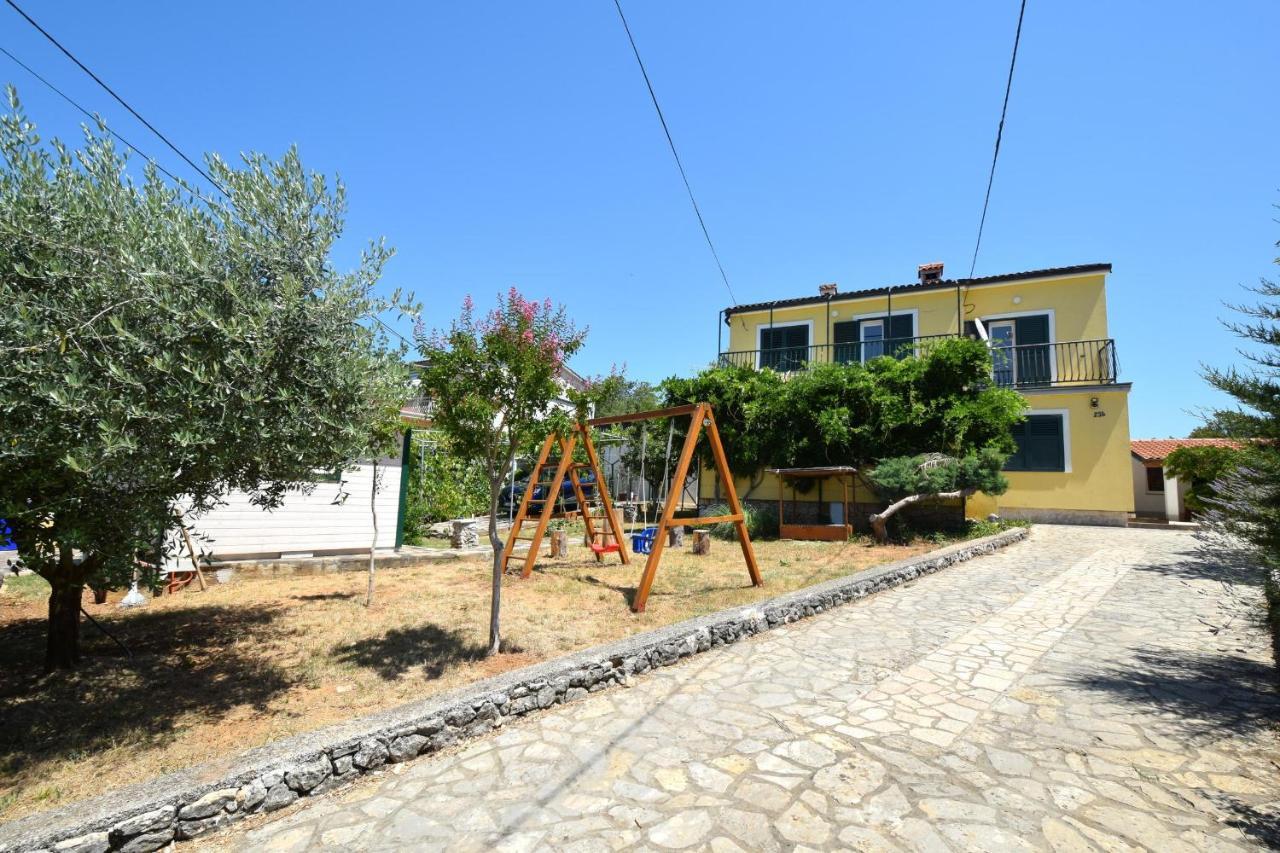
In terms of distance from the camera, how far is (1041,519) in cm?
1611

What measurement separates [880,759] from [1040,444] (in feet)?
52.7

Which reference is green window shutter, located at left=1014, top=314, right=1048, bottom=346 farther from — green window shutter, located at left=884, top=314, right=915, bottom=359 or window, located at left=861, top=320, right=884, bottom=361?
window, located at left=861, top=320, right=884, bottom=361

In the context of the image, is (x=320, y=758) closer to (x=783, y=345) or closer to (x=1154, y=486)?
(x=783, y=345)

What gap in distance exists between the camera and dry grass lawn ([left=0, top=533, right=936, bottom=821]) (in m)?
3.69

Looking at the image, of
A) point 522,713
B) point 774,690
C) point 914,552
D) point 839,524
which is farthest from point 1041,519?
point 522,713

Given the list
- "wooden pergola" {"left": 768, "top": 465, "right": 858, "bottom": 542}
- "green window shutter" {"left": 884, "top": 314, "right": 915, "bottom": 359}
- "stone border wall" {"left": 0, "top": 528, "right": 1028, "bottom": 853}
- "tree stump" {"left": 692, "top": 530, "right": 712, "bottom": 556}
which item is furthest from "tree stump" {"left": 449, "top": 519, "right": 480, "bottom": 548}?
"green window shutter" {"left": 884, "top": 314, "right": 915, "bottom": 359}

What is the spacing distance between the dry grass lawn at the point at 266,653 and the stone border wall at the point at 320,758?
597mm

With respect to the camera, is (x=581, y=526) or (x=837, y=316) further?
(x=837, y=316)

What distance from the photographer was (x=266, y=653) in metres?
5.46

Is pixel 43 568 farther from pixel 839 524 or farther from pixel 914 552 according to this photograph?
pixel 839 524

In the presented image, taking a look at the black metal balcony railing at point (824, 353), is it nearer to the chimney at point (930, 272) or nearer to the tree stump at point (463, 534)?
the chimney at point (930, 272)

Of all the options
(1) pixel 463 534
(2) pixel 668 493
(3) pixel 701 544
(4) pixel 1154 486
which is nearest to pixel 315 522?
(1) pixel 463 534

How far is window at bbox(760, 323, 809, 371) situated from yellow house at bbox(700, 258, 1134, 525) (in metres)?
0.04

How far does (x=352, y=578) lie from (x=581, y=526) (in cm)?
712
